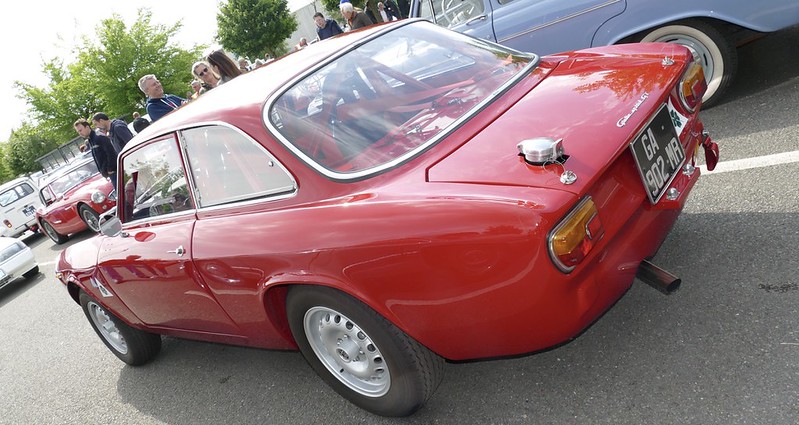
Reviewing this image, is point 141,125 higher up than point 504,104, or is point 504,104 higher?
point 141,125

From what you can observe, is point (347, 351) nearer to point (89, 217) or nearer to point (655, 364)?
point (655, 364)

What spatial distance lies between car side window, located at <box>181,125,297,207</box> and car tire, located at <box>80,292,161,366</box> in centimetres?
162

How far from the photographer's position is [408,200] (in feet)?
6.89

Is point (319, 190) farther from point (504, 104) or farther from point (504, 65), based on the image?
point (504, 65)

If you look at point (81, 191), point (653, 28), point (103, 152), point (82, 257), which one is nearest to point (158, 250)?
point (82, 257)

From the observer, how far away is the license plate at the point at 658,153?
2.21 metres

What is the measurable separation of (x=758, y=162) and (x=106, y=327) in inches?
Result: 184

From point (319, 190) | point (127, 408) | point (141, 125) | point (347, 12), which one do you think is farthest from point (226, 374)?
point (347, 12)

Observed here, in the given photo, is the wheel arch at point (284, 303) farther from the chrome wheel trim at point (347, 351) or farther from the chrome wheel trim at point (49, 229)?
the chrome wheel trim at point (49, 229)

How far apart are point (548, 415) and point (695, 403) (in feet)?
1.82

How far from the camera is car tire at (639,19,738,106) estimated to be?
4367 mm

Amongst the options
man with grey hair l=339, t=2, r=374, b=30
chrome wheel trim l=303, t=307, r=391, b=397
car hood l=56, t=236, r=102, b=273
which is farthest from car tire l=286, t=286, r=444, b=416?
man with grey hair l=339, t=2, r=374, b=30

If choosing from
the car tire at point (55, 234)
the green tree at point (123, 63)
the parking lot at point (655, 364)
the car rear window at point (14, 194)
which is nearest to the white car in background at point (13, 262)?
the car tire at point (55, 234)

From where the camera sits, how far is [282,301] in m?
2.67
